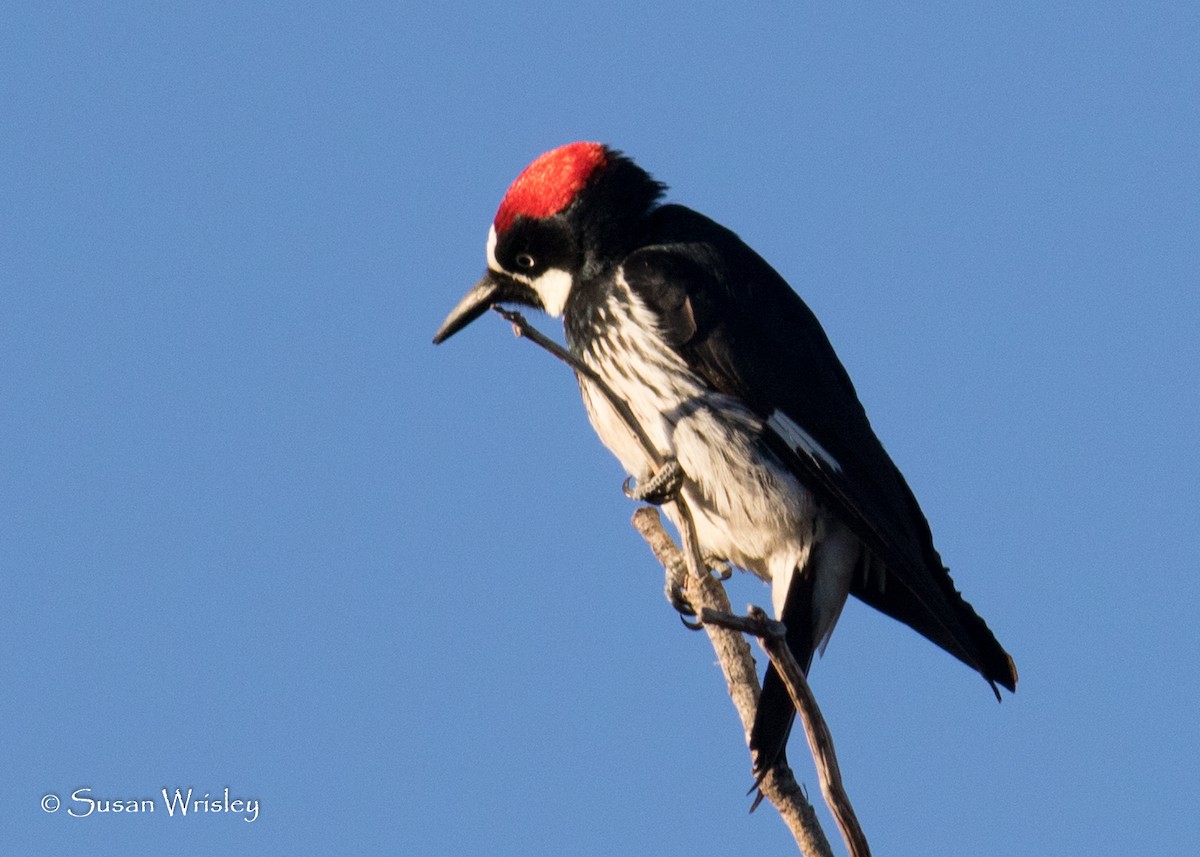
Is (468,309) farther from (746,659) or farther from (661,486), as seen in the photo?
(746,659)

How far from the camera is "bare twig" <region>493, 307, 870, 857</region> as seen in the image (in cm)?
273

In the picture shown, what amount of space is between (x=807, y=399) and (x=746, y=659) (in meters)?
1.11

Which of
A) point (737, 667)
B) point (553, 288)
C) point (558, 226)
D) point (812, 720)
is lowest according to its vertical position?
point (812, 720)

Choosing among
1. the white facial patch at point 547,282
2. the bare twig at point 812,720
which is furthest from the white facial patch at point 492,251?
the bare twig at point 812,720

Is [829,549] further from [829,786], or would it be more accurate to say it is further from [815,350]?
[829,786]

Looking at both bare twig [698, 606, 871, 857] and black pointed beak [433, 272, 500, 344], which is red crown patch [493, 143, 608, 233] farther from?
bare twig [698, 606, 871, 857]

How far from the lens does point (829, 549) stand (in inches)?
183

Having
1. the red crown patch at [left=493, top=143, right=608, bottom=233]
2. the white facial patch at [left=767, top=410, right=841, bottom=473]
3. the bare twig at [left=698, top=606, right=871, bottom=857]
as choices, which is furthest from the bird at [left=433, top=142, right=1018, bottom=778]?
the bare twig at [left=698, top=606, right=871, bottom=857]

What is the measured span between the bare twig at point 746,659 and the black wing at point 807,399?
416 millimetres

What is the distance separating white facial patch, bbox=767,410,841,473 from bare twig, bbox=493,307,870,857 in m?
0.37

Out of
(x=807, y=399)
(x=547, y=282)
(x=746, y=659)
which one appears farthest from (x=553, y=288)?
(x=746, y=659)

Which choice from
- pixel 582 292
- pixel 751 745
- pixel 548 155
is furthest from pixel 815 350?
pixel 751 745

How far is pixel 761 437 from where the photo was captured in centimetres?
459

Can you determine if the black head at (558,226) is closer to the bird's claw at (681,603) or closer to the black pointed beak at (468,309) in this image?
the black pointed beak at (468,309)
